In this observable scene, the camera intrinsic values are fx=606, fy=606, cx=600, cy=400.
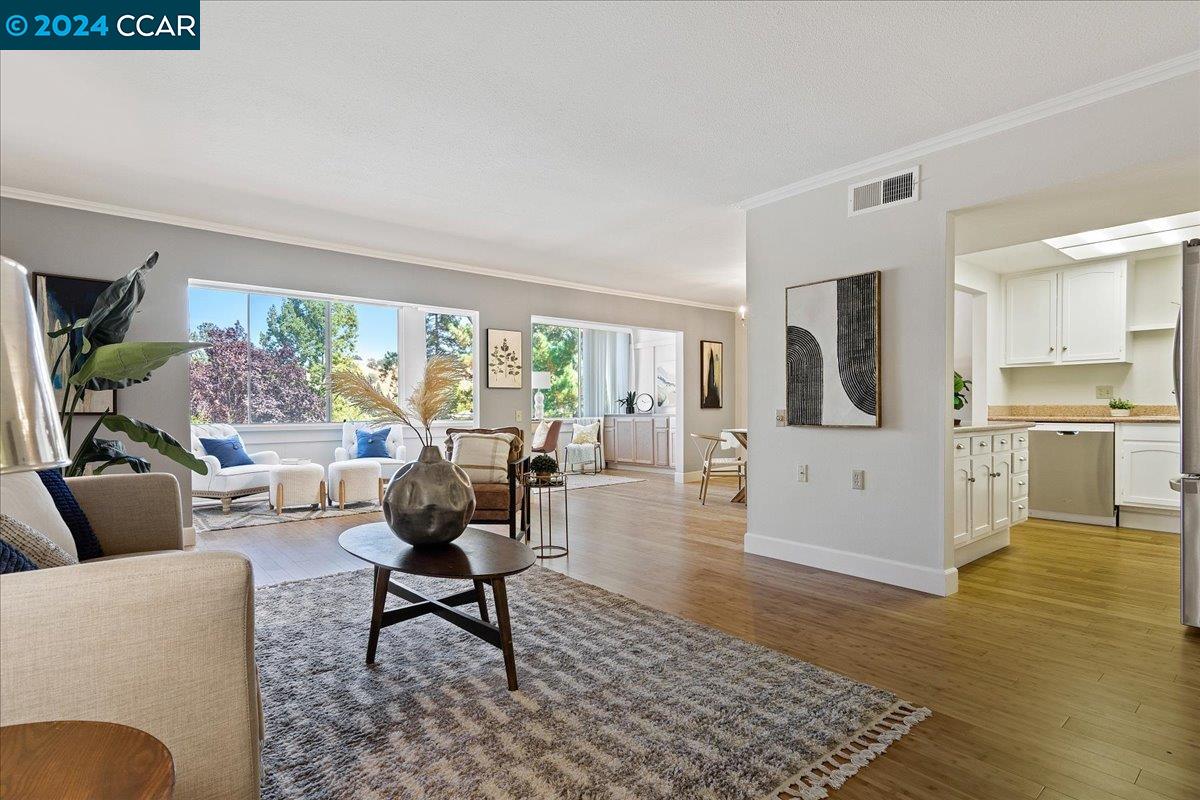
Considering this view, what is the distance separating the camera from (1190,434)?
9.32 feet

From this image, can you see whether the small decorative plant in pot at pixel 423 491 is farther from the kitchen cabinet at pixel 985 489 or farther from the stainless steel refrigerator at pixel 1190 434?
the stainless steel refrigerator at pixel 1190 434

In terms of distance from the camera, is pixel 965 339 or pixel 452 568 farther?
pixel 965 339

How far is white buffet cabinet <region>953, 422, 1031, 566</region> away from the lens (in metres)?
3.73

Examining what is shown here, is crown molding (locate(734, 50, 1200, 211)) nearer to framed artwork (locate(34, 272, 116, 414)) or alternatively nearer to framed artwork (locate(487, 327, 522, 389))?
framed artwork (locate(487, 327, 522, 389))

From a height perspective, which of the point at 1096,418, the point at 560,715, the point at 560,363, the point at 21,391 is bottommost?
the point at 560,715

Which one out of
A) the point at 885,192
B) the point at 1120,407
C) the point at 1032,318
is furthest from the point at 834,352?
the point at 1120,407

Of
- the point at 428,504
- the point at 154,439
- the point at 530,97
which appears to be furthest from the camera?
the point at 154,439

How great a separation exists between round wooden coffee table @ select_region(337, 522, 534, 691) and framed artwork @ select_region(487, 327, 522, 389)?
4.01m

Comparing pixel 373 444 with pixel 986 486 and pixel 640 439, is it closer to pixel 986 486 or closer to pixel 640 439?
pixel 640 439

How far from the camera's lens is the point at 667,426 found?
30.6ft

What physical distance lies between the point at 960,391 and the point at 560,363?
6772 millimetres

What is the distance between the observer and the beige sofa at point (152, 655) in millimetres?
1079

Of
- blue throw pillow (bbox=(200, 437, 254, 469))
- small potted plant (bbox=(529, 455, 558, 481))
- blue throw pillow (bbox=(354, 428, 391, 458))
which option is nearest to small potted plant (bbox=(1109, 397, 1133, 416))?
small potted plant (bbox=(529, 455, 558, 481))

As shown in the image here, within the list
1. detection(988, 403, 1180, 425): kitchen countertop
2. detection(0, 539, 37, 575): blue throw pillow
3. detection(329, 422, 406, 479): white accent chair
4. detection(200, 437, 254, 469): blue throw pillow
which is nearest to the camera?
detection(0, 539, 37, 575): blue throw pillow
